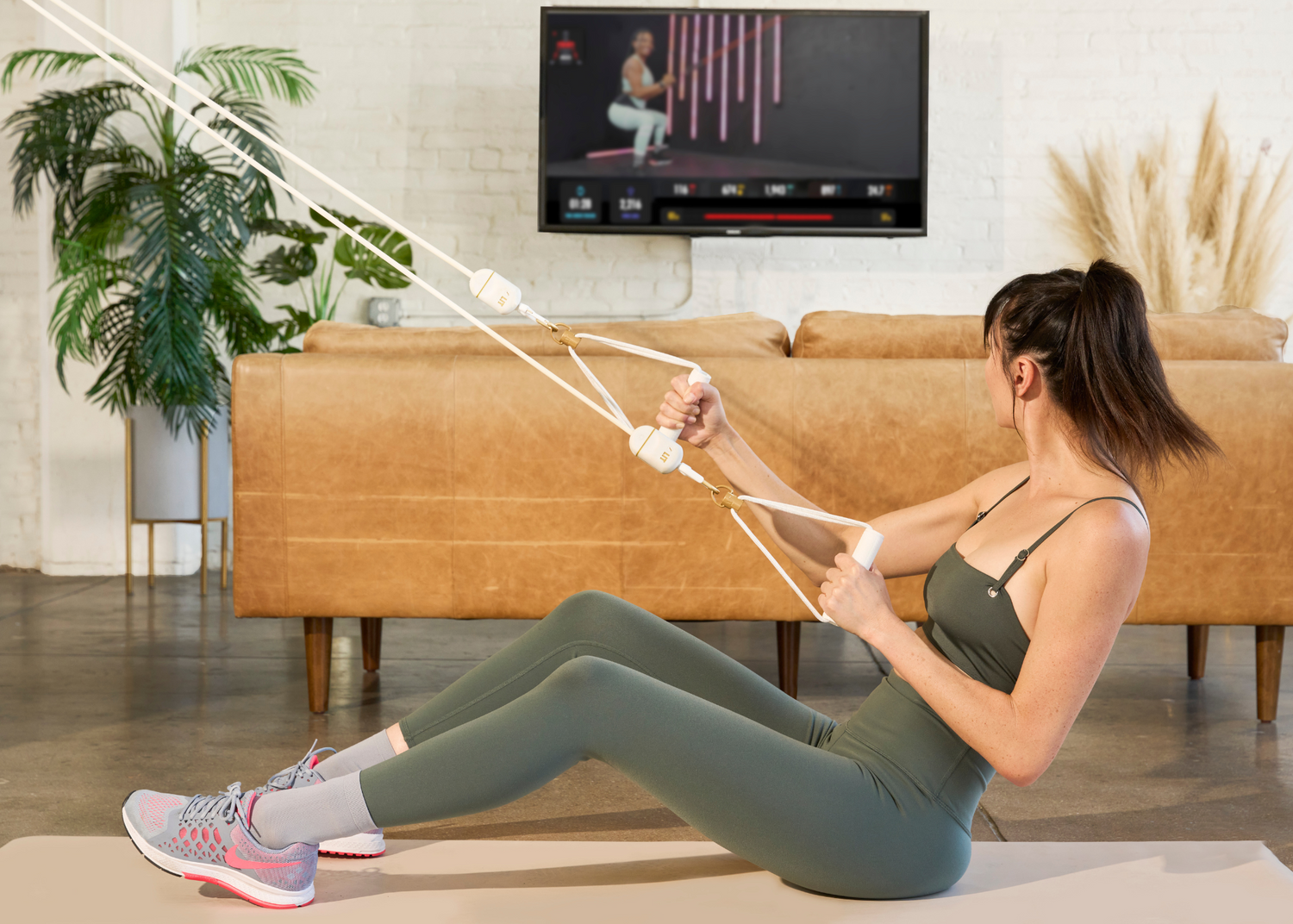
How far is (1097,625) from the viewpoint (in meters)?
1.16

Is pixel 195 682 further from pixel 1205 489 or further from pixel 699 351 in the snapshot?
pixel 1205 489

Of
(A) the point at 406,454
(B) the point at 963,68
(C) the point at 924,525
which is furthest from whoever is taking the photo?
(B) the point at 963,68

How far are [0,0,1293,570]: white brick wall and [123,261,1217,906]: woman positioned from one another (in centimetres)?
367

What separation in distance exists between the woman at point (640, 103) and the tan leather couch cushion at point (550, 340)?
2.33 m

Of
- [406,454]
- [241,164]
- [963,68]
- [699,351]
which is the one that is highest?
[963,68]

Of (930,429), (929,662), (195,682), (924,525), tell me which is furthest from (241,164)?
(929,662)

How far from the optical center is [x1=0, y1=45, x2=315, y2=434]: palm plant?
3.85 m

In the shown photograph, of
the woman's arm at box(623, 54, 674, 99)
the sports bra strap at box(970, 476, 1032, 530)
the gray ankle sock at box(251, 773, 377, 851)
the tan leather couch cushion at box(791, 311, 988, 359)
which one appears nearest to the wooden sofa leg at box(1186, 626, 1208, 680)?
the tan leather couch cushion at box(791, 311, 988, 359)

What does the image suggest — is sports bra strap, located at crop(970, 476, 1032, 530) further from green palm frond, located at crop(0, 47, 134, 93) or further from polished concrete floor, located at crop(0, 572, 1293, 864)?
green palm frond, located at crop(0, 47, 134, 93)

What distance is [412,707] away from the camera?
2.44 metres

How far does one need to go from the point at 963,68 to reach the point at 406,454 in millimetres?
3590

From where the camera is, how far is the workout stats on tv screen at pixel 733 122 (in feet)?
14.6

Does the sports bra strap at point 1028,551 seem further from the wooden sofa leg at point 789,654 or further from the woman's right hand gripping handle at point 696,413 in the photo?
the wooden sofa leg at point 789,654

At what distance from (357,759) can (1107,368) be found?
1004 mm
